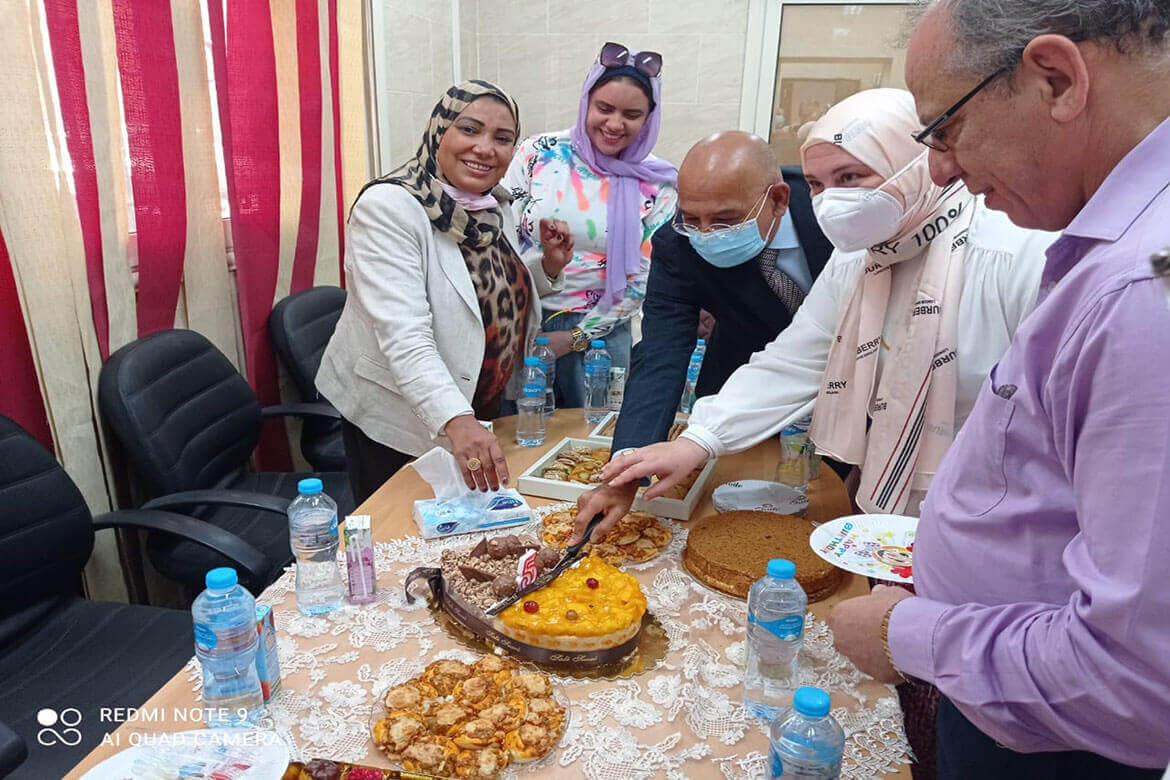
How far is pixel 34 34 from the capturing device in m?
1.78

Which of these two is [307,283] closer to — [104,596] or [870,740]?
[104,596]

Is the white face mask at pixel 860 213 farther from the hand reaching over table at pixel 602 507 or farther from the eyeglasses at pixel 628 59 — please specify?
the eyeglasses at pixel 628 59

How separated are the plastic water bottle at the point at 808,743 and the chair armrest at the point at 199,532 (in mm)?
1283

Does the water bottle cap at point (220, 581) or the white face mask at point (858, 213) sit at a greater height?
the white face mask at point (858, 213)

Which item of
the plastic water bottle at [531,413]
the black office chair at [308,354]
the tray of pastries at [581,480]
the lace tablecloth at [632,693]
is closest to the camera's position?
the lace tablecloth at [632,693]

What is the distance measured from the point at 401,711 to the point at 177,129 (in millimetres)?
2014

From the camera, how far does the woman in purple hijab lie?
9.05ft

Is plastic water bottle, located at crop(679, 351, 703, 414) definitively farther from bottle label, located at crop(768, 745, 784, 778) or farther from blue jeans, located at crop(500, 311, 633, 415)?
bottle label, located at crop(768, 745, 784, 778)

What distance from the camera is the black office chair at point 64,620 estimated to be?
1415 millimetres

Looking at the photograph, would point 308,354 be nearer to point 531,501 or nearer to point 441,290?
point 441,290

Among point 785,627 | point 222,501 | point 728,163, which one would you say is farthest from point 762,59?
point 785,627

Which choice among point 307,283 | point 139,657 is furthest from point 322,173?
point 139,657

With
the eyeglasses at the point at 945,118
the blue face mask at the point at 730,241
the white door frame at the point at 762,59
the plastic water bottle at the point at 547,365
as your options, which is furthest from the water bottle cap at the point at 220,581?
the white door frame at the point at 762,59
